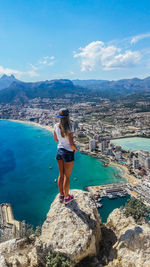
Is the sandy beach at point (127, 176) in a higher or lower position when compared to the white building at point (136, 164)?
lower

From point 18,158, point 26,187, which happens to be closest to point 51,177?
point 26,187

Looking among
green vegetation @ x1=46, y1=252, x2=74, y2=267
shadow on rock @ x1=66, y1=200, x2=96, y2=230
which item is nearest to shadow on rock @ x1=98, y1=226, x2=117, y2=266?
shadow on rock @ x1=66, y1=200, x2=96, y2=230

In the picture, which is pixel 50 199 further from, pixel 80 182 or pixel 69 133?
pixel 69 133

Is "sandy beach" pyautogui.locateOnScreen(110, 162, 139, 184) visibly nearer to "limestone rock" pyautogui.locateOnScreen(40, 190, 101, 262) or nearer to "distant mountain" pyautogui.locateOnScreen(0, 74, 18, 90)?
"limestone rock" pyautogui.locateOnScreen(40, 190, 101, 262)

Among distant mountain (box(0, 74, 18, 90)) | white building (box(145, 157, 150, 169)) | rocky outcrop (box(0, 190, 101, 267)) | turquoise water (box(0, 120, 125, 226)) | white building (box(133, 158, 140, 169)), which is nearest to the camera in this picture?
rocky outcrop (box(0, 190, 101, 267))

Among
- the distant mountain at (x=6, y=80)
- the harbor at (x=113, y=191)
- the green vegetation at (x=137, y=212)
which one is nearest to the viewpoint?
the green vegetation at (x=137, y=212)

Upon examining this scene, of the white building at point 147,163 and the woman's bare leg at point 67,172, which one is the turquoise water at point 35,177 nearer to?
the white building at point 147,163

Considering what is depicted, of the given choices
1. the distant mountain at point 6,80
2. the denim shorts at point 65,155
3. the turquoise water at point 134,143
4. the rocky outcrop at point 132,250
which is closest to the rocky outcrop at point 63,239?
the rocky outcrop at point 132,250

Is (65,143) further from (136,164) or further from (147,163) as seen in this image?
(147,163)
